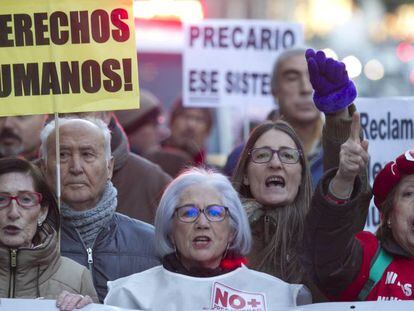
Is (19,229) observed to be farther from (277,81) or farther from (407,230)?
(277,81)

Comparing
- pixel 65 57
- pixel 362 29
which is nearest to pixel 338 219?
→ pixel 65 57

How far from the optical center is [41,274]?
20.9 ft

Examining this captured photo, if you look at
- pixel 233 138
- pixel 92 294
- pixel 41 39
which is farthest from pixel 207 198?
pixel 233 138

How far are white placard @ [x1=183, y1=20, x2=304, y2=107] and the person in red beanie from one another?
17.2ft

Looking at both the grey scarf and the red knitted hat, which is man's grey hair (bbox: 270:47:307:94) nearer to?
the grey scarf

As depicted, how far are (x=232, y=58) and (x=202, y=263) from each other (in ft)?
18.3

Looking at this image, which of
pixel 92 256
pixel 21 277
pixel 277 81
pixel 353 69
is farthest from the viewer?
pixel 353 69

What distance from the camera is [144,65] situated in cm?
2275

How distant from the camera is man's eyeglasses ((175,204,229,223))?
6.25 meters

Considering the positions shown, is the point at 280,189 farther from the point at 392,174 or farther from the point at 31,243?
the point at 31,243

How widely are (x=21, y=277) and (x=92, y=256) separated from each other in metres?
0.61

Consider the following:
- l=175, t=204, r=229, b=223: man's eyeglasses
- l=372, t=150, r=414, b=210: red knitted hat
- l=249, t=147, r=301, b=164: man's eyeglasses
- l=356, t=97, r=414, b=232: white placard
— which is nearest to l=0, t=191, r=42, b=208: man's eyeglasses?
l=175, t=204, r=229, b=223: man's eyeglasses

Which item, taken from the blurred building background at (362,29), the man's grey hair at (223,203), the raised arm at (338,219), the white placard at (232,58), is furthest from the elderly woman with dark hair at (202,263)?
the blurred building background at (362,29)

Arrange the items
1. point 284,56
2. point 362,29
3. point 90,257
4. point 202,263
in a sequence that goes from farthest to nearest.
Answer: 1. point 362,29
2. point 284,56
3. point 90,257
4. point 202,263
